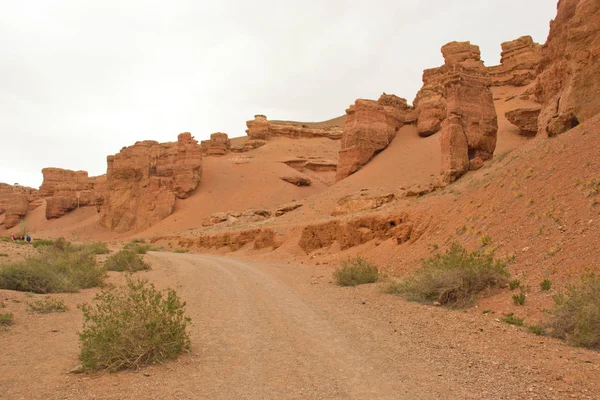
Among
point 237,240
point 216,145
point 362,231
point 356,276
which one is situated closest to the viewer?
point 356,276

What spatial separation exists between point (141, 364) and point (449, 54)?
50.6 m

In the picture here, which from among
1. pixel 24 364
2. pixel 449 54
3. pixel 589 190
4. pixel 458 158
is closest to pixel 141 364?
pixel 24 364

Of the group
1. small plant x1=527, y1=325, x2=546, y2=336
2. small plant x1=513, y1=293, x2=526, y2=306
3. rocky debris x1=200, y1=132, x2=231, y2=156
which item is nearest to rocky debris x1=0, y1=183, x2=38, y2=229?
rocky debris x1=200, y1=132, x2=231, y2=156

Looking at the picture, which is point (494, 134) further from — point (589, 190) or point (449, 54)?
point (449, 54)

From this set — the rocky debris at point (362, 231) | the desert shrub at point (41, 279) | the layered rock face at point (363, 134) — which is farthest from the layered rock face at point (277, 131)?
the desert shrub at point (41, 279)

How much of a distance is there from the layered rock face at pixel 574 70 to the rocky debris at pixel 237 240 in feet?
47.1

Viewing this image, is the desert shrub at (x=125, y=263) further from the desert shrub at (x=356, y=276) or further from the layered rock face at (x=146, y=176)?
the layered rock face at (x=146, y=176)

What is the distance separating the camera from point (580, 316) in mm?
5410

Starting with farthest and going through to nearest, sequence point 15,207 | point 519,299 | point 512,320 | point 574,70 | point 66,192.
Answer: point 15,207 → point 66,192 → point 574,70 → point 519,299 → point 512,320

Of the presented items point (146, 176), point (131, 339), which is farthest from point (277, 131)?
point (131, 339)

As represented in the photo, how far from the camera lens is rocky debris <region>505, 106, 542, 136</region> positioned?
2774 cm

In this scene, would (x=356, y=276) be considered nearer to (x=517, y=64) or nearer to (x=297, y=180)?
(x=297, y=180)

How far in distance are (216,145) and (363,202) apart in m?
38.1

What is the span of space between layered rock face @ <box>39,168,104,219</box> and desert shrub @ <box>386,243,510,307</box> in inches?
2075
